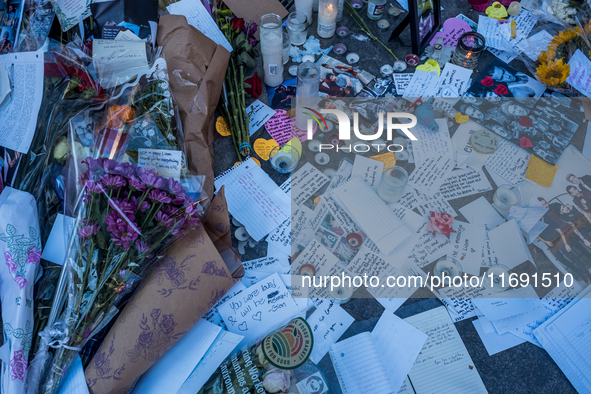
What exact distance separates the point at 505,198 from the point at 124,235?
108 centimetres

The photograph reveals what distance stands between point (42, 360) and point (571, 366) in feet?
4.13

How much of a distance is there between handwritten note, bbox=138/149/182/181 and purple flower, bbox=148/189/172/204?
0.12 metres

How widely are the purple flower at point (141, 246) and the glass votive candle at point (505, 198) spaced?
3.33 feet

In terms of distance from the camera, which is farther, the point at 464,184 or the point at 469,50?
the point at 469,50

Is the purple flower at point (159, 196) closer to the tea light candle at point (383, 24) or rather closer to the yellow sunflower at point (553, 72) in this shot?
the tea light candle at point (383, 24)

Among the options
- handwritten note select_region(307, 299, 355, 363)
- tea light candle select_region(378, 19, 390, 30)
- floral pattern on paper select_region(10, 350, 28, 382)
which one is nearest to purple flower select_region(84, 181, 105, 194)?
floral pattern on paper select_region(10, 350, 28, 382)

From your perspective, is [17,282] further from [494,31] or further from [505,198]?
[494,31]

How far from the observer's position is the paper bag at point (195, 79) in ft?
3.38

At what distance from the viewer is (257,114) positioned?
1.24 metres

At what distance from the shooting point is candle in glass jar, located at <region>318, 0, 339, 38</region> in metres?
1.32

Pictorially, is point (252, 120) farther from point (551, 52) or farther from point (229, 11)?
point (551, 52)

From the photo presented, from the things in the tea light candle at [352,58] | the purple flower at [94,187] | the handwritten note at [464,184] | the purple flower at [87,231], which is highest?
the tea light candle at [352,58]

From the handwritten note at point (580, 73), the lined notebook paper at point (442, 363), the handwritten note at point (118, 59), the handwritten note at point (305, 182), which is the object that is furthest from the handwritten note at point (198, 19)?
the handwritten note at point (580, 73)

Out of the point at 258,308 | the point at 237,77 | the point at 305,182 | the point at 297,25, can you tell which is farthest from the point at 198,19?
the point at 258,308
